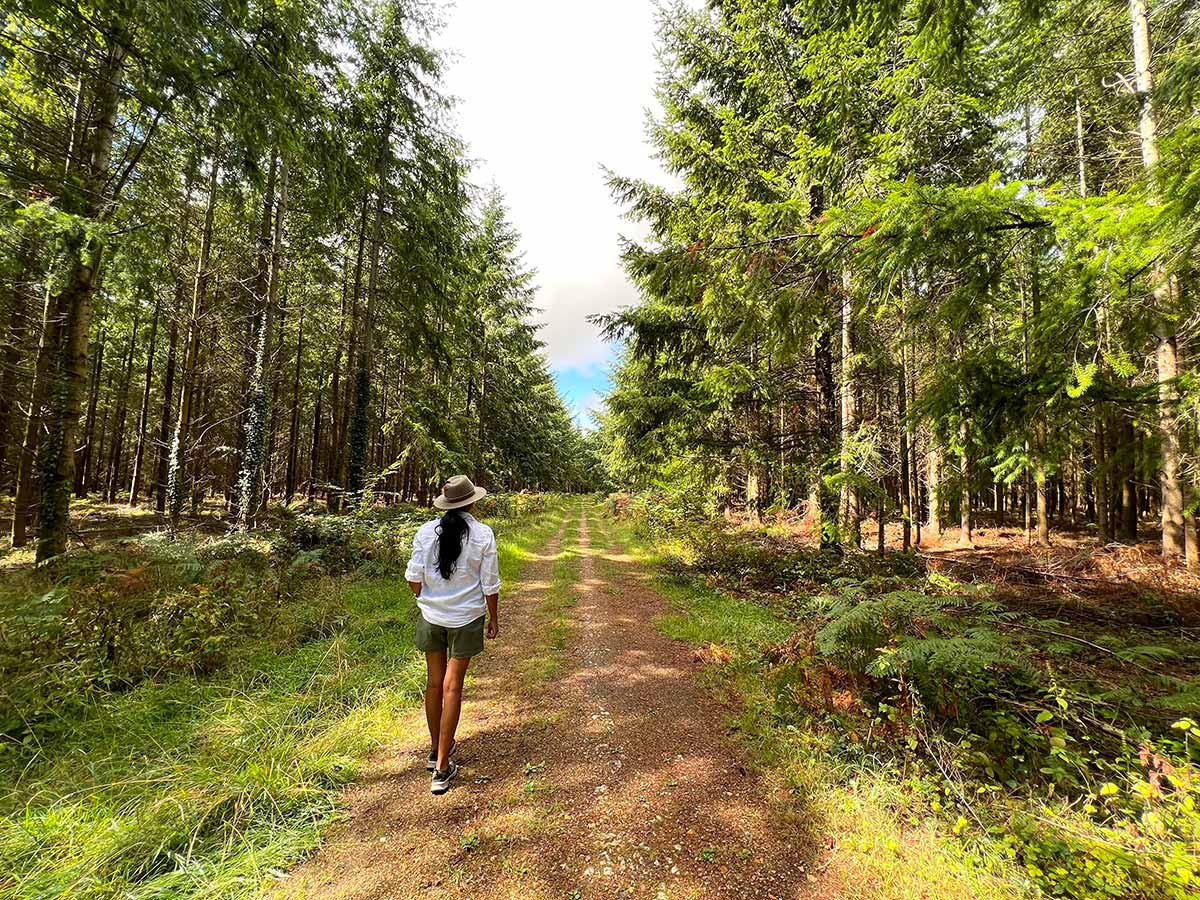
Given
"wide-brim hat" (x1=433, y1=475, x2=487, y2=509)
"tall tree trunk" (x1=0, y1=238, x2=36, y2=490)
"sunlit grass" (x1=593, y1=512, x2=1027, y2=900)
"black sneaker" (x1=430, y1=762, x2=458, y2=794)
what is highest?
"tall tree trunk" (x1=0, y1=238, x2=36, y2=490)

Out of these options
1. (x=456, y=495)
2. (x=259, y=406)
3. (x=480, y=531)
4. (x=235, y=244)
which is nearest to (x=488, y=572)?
(x=480, y=531)

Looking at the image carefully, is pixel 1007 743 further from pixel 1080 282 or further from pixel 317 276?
pixel 317 276

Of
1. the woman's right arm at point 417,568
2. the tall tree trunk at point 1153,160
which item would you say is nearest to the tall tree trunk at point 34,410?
the woman's right arm at point 417,568

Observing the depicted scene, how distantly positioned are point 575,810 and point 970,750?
10.2 ft

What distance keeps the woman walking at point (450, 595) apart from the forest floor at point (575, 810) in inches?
20.3

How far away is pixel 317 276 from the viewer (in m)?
16.2

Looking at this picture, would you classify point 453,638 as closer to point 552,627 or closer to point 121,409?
point 552,627

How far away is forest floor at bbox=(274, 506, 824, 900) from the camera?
248 cm

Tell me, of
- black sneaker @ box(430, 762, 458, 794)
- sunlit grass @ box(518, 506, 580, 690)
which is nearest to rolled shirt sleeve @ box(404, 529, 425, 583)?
black sneaker @ box(430, 762, 458, 794)

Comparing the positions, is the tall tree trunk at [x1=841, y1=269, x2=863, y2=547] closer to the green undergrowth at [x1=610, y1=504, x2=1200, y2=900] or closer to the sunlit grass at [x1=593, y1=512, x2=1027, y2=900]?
the green undergrowth at [x1=610, y1=504, x2=1200, y2=900]

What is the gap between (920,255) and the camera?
167 inches

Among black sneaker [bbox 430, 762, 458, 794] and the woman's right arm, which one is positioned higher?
the woman's right arm

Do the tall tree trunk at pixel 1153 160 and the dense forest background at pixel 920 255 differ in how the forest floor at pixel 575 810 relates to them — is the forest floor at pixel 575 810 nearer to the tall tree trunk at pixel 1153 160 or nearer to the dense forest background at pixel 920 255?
the dense forest background at pixel 920 255

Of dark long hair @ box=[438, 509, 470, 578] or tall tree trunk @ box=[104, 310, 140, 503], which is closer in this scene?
dark long hair @ box=[438, 509, 470, 578]
